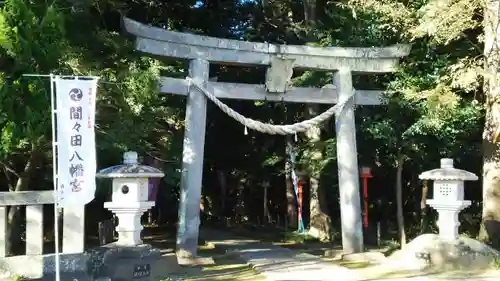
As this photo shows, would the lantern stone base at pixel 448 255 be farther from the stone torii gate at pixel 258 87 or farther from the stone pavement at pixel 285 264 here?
the stone torii gate at pixel 258 87

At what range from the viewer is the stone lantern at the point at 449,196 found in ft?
35.6

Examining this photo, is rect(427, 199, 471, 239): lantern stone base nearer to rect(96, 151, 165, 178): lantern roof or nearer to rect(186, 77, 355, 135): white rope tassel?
rect(186, 77, 355, 135): white rope tassel

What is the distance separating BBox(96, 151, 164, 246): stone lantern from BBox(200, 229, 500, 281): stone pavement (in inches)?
99.5

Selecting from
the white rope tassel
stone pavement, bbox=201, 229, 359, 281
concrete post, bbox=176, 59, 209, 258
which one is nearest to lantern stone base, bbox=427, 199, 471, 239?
stone pavement, bbox=201, 229, 359, 281

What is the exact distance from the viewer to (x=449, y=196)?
36.1 ft

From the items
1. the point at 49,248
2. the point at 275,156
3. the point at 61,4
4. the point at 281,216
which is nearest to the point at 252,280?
the point at 61,4

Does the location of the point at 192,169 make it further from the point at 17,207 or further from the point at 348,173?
the point at 17,207

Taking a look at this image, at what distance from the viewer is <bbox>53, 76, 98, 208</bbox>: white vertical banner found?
7688 millimetres

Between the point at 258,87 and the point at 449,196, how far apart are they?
469 cm

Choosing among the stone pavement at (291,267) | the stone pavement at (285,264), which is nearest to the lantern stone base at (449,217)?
the stone pavement at (291,267)

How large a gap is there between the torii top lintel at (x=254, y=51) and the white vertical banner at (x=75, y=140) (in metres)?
3.73

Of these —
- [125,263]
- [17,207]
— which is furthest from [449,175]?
[17,207]

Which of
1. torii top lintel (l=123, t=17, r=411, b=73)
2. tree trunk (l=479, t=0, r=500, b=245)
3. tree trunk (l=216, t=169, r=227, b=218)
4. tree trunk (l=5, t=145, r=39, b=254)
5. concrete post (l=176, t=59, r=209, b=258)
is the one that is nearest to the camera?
torii top lintel (l=123, t=17, r=411, b=73)

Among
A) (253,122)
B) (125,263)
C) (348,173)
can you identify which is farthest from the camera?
(348,173)
